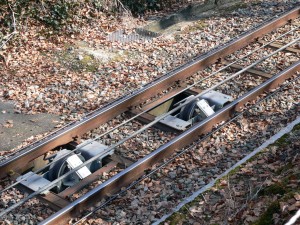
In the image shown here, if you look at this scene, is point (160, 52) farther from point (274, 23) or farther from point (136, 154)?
point (136, 154)

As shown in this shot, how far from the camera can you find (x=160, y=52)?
12648mm

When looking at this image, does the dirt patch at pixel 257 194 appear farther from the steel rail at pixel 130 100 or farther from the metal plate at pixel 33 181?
the steel rail at pixel 130 100

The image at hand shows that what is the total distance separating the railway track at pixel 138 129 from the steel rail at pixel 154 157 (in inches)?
0.5

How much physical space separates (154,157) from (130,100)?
190 centimetres

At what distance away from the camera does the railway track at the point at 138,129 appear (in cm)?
789

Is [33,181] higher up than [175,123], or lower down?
higher up

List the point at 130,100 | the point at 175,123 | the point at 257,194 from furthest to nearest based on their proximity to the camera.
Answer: the point at 130,100 → the point at 175,123 → the point at 257,194

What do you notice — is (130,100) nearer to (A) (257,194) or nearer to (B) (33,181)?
(B) (33,181)

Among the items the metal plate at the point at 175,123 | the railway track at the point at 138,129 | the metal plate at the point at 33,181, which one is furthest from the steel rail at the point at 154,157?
the metal plate at the point at 33,181

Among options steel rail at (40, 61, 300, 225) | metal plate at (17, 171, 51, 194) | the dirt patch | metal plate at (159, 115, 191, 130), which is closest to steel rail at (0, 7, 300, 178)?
metal plate at (17, 171, 51, 194)

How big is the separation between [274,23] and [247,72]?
8.41ft

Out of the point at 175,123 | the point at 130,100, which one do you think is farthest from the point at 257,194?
the point at 130,100

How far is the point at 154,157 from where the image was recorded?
8.43 meters

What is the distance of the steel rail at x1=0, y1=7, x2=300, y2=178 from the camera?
841 cm
